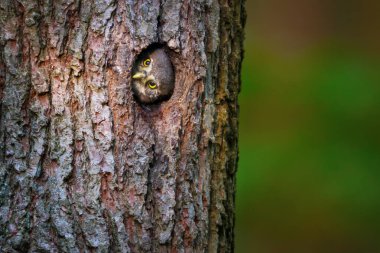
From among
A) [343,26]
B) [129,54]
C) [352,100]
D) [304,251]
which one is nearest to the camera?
[129,54]

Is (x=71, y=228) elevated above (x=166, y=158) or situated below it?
below

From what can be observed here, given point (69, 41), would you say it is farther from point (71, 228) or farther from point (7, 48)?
point (71, 228)

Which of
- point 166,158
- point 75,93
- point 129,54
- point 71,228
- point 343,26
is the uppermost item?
point 343,26

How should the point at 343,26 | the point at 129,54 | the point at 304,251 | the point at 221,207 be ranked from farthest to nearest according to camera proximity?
the point at 343,26
the point at 304,251
the point at 221,207
the point at 129,54

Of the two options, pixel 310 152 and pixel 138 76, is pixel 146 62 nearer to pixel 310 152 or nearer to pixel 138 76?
pixel 138 76

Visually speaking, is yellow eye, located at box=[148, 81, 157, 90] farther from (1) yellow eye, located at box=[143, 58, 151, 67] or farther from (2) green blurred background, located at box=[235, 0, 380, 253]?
(2) green blurred background, located at box=[235, 0, 380, 253]

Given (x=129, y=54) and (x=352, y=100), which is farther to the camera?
(x=352, y=100)

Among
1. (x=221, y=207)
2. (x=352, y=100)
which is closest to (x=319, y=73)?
(x=352, y=100)

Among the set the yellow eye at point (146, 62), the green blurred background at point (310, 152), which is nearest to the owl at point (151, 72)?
the yellow eye at point (146, 62)
